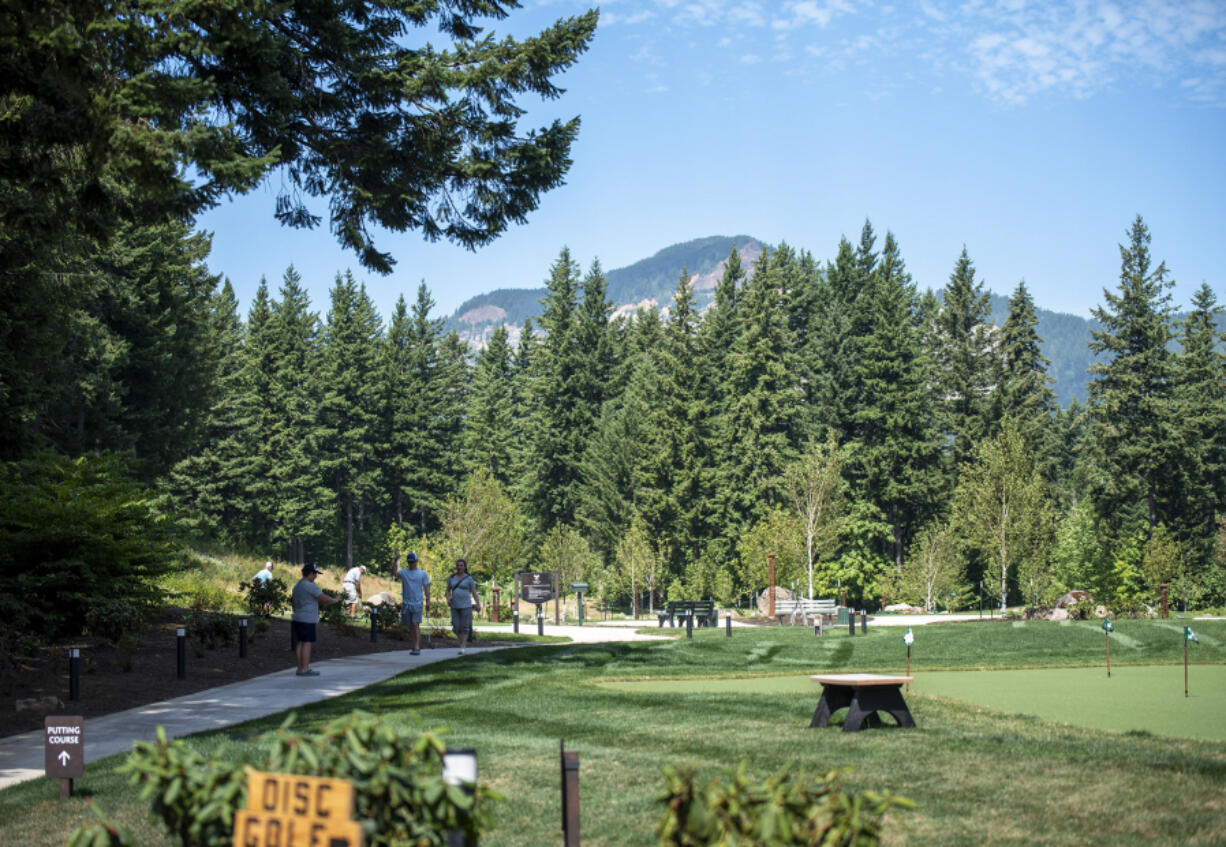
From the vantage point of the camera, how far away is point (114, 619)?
16.6m

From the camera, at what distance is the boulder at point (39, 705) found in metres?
12.5

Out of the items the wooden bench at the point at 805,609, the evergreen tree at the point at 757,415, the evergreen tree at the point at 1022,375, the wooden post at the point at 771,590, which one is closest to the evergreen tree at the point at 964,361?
the evergreen tree at the point at 1022,375

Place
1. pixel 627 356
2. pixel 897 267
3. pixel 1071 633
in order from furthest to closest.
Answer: pixel 627 356
pixel 897 267
pixel 1071 633

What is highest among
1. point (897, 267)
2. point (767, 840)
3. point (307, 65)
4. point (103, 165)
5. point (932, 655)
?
point (897, 267)

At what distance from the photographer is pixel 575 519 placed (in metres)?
70.6

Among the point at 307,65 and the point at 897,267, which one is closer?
the point at 307,65

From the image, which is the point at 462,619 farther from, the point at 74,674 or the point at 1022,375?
the point at 1022,375

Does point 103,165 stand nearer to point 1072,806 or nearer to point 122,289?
point 1072,806

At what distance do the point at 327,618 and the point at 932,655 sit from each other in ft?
41.9

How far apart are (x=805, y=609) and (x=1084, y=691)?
66.9ft

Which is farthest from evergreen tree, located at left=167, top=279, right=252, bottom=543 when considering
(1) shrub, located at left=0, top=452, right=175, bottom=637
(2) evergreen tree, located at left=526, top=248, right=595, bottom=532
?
(1) shrub, located at left=0, top=452, right=175, bottom=637

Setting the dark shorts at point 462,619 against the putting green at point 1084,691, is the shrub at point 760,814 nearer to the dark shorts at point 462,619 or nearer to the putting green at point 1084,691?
the putting green at point 1084,691

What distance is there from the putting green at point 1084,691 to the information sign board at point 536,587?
2123 cm

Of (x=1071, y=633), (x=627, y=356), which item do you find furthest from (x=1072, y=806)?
(x=627, y=356)
